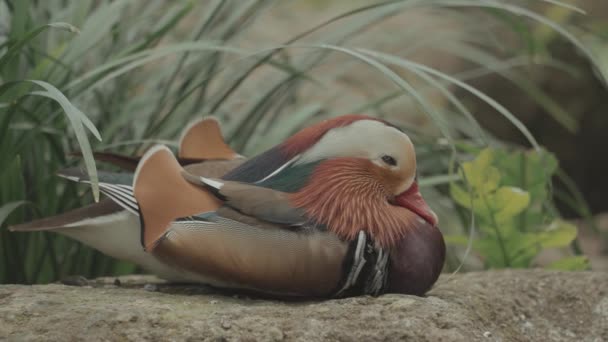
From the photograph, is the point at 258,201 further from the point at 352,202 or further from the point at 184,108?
the point at 184,108

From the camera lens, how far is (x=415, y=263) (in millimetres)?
1453

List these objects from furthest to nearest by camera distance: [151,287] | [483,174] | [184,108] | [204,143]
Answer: [184,108] → [483,174] → [204,143] → [151,287]

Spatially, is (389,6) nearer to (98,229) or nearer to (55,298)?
(98,229)

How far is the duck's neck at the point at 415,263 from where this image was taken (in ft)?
4.73

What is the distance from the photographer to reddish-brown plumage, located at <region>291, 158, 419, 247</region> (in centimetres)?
141

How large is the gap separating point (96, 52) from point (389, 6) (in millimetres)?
899

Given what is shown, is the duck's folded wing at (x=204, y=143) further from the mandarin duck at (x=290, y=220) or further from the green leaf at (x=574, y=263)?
the green leaf at (x=574, y=263)

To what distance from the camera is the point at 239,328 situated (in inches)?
51.0

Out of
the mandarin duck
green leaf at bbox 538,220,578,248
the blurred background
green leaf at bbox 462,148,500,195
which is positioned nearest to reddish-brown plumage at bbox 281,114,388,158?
the mandarin duck

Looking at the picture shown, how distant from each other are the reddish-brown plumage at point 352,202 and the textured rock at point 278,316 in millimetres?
108

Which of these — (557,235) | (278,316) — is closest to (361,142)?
(278,316)

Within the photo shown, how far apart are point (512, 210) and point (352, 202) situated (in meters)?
0.62

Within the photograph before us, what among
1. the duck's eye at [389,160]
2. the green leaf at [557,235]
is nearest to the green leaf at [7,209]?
the duck's eye at [389,160]

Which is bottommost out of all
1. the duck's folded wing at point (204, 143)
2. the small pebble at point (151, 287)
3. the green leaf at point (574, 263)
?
the small pebble at point (151, 287)
